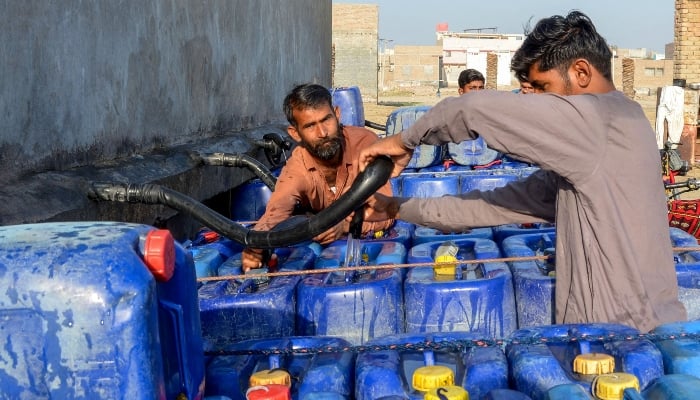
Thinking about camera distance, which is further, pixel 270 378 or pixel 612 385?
pixel 270 378

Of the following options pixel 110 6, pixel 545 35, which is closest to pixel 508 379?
pixel 545 35

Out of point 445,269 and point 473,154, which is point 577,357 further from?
point 473,154

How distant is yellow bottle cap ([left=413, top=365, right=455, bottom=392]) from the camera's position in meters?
2.21

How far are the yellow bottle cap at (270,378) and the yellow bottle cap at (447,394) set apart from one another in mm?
370

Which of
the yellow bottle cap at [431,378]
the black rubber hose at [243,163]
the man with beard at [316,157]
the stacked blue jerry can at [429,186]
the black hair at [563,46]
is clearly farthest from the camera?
the stacked blue jerry can at [429,186]

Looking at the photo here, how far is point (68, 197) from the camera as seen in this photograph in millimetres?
4555

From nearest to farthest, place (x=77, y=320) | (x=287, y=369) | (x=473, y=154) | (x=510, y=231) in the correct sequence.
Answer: (x=77, y=320) → (x=287, y=369) → (x=510, y=231) → (x=473, y=154)

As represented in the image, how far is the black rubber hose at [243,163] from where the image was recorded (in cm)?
588

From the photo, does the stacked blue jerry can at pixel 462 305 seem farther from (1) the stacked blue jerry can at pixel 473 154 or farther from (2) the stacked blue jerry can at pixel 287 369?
(1) the stacked blue jerry can at pixel 473 154

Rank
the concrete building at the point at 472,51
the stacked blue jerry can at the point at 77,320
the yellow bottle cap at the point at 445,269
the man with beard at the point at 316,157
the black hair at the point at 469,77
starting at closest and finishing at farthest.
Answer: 1. the stacked blue jerry can at the point at 77,320
2. the yellow bottle cap at the point at 445,269
3. the man with beard at the point at 316,157
4. the black hair at the point at 469,77
5. the concrete building at the point at 472,51

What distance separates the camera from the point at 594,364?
2.28 metres

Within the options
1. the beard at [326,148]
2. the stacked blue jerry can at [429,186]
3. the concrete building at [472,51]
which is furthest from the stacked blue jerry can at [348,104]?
the concrete building at [472,51]

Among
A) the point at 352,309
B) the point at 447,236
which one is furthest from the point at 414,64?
the point at 352,309

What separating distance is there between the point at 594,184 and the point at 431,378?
34.6 inches
